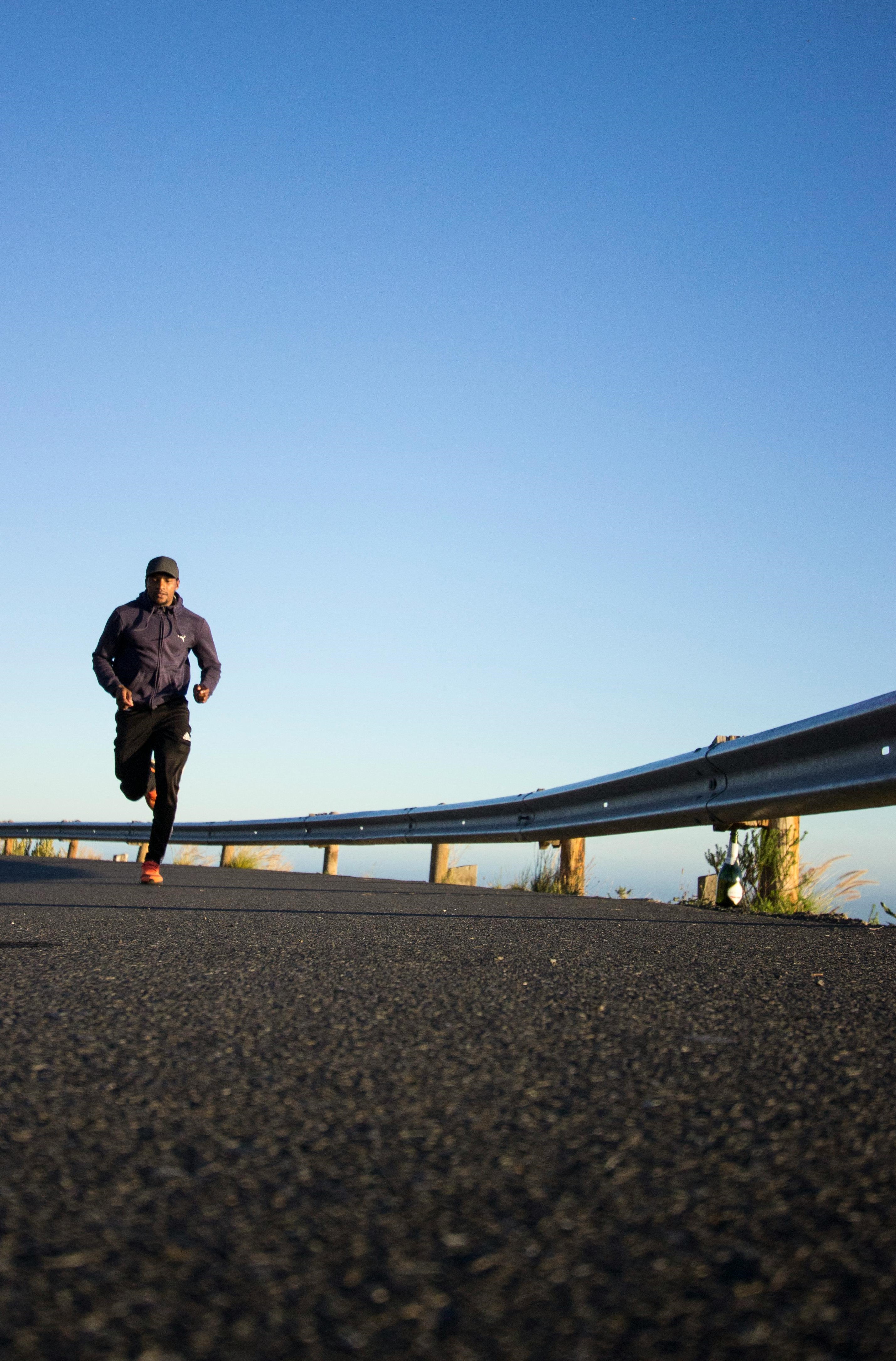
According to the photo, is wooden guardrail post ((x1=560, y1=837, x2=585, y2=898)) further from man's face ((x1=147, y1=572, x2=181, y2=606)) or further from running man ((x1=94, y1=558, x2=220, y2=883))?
man's face ((x1=147, y1=572, x2=181, y2=606))

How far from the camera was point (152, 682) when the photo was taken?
8.73m

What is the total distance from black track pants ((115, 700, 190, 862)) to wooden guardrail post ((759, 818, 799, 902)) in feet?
14.2

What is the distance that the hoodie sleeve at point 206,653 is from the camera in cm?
902

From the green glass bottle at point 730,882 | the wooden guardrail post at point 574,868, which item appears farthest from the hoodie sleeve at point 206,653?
the green glass bottle at point 730,882

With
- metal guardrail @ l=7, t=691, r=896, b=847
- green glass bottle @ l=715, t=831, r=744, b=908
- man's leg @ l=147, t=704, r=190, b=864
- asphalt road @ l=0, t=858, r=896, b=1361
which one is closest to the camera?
asphalt road @ l=0, t=858, r=896, b=1361

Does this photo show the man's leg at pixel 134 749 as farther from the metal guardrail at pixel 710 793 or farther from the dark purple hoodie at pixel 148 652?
the metal guardrail at pixel 710 793

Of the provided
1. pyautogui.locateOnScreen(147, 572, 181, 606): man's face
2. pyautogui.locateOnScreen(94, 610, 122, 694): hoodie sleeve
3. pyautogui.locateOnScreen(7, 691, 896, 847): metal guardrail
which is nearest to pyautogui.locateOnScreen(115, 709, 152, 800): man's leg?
pyautogui.locateOnScreen(94, 610, 122, 694): hoodie sleeve

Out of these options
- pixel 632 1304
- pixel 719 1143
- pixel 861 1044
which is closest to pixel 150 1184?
pixel 632 1304

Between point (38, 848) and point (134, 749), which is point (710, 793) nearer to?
point (134, 749)

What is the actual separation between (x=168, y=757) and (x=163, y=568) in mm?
1487

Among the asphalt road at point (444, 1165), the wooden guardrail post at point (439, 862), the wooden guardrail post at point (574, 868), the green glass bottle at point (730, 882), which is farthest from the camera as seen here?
the wooden guardrail post at point (439, 862)

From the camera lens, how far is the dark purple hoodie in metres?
8.73

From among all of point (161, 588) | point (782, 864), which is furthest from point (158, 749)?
point (782, 864)

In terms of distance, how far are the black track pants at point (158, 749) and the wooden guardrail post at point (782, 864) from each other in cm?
433
